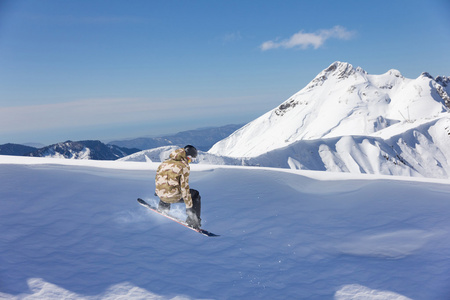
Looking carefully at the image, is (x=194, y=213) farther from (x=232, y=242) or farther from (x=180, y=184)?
(x=232, y=242)

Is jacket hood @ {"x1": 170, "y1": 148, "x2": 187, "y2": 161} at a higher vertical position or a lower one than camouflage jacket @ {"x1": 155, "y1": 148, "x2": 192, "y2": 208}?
higher

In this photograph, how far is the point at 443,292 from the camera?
422cm

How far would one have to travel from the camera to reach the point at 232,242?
227 inches

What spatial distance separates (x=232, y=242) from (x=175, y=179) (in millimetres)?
1780

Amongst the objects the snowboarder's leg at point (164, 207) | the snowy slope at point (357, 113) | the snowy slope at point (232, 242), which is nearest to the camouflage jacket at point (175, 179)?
the snowboarder's leg at point (164, 207)

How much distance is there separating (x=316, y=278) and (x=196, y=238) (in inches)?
94.4

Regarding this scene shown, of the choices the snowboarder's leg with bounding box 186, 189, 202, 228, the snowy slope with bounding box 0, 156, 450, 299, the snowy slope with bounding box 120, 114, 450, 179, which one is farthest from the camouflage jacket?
the snowy slope with bounding box 120, 114, 450, 179

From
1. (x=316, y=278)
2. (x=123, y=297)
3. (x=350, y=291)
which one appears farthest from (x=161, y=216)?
(x=350, y=291)

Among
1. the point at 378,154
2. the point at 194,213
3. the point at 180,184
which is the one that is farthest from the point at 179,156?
the point at 378,154

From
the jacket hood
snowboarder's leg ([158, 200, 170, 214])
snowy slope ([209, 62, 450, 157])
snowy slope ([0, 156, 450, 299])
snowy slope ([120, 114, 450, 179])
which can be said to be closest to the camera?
snowy slope ([0, 156, 450, 299])

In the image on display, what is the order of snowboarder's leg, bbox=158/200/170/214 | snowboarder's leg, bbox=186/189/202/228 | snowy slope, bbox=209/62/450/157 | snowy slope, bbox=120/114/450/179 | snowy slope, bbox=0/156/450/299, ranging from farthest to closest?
snowy slope, bbox=209/62/450/157
snowy slope, bbox=120/114/450/179
snowboarder's leg, bbox=158/200/170/214
snowboarder's leg, bbox=186/189/202/228
snowy slope, bbox=0/156/450/299

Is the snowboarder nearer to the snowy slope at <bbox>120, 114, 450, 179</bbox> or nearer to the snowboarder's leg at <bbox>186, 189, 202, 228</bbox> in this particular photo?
the snowboarder's leg at <bbox>186, 189, 202, 228</bbox>

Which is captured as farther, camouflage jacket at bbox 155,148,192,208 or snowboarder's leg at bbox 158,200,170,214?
snowboarder's leg at bbox 158,200,170,214

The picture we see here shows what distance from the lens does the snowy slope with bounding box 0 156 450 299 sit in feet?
14.5
